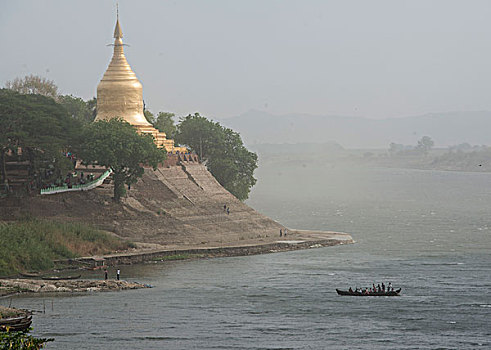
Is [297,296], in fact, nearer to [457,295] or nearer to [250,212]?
[457,295]

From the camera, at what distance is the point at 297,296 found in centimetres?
7100

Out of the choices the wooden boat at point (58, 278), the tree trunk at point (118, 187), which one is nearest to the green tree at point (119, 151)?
the tree trunk at point (118, 187)

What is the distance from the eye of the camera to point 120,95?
354 ft

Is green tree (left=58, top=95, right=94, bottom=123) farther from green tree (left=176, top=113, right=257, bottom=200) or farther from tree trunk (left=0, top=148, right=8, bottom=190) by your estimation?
tree trunk (left=0, top=148, right=8, bottom=190)

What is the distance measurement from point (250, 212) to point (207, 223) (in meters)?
8.50

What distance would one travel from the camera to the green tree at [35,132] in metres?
89.6

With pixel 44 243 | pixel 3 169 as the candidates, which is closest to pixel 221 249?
pixel 44 243

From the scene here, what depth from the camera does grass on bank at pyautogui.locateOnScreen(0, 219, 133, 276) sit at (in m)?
77.5

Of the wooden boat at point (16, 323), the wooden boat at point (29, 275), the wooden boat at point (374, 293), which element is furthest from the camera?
the wooden boat at point (29, 275)

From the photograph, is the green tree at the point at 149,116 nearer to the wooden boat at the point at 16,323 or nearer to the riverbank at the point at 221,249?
the riverbank at the point at 221,249

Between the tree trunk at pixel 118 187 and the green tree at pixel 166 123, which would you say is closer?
the tree trunk at pixel 118 187

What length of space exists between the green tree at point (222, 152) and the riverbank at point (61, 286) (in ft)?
152

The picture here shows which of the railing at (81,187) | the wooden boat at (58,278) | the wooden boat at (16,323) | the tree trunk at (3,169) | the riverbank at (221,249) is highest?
the tree trunk at (3,169)

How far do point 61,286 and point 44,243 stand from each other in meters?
10.3
